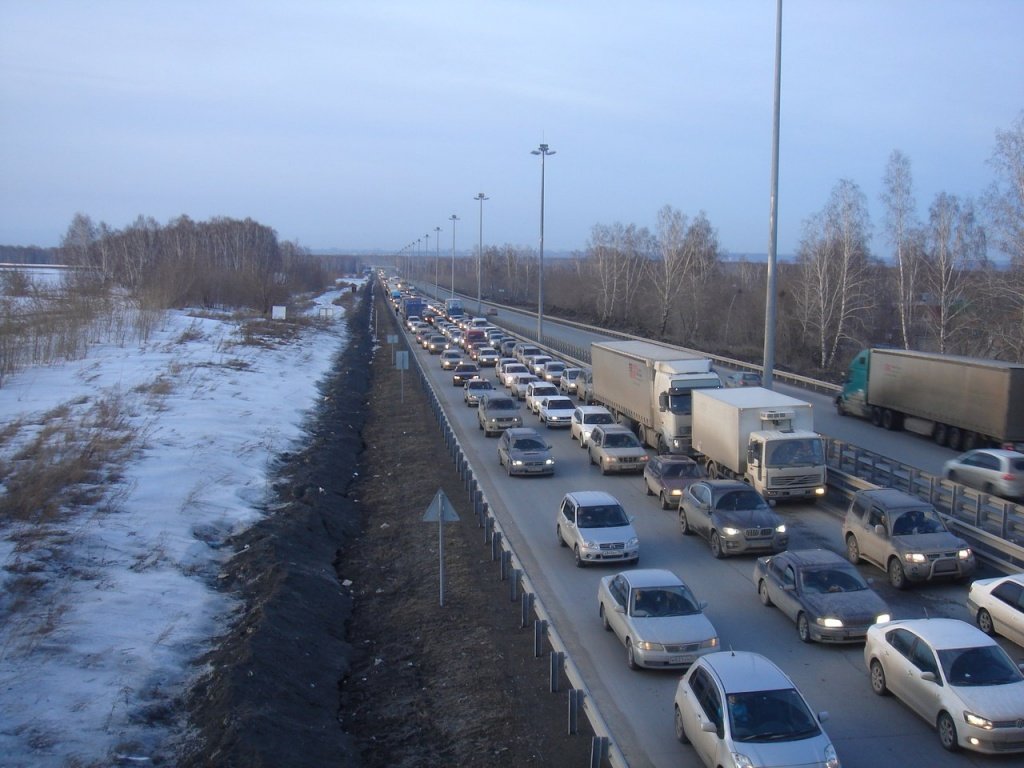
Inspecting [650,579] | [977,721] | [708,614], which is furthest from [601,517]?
[977,721]

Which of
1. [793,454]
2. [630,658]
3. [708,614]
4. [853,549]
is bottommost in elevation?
[708,614]

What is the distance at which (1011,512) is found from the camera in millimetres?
15852

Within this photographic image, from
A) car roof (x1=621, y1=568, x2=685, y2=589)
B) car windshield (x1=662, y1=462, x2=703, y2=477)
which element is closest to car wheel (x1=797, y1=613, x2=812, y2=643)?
car roof (x1=621, y1=568, x2=685, y2=589)

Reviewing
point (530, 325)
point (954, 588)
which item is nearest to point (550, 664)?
point (954, 588)

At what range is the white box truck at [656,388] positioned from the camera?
83.3ft

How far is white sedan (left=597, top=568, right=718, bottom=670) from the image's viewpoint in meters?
11.5

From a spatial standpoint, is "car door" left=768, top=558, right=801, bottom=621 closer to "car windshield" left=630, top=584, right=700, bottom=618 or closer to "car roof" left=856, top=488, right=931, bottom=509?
"car windshield" left=630, top=584, right=700, bottom=618

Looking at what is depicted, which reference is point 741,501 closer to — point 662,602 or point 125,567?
point 662,602

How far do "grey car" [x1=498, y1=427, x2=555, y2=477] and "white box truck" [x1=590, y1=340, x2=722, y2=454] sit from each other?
386 centimetres

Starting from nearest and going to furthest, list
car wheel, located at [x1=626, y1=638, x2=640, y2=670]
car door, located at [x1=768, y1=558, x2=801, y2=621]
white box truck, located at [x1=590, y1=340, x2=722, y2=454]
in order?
car wheel, located at [x1=626, y1=638, x2=640, y2=670], car door, located at [x1=768, y1=558, x2=801, y2=621], white box truck, located at [x1=590, y1=340, x2=722, y2=454]

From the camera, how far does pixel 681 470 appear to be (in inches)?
838

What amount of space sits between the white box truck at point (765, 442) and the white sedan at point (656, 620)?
798cm

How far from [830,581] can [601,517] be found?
491cm

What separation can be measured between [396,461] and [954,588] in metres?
17.0
